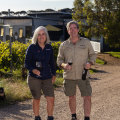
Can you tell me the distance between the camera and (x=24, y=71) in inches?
408

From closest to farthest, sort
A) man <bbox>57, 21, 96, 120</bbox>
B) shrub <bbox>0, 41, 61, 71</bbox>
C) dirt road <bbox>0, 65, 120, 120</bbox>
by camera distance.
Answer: man <bbox>57, 21, 96, 120</bbox> < dirt road <bbox>0, 65, 120, 120</bbox> < shrub <bbox>0, 41, 61, 71</bbox>

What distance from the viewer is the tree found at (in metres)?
23.2

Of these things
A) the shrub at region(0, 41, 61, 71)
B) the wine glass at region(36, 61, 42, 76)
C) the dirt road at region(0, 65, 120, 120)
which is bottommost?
the dirt road at region(0, 65, 120, 120)

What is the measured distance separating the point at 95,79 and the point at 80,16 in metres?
14.6

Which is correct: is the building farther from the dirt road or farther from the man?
the man

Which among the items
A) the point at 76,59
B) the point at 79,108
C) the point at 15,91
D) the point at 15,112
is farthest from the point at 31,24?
the point at 76,59

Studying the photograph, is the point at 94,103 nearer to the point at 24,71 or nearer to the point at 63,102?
the point at 63,102

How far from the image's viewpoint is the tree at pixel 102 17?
23250 millimetres

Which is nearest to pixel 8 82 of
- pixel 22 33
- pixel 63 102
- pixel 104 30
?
pixel 63 102

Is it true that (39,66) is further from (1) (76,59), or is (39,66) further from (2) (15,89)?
(2) (15,89)

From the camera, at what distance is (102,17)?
24312 mm

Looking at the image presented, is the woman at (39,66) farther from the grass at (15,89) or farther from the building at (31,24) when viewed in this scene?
the building at (31,24)

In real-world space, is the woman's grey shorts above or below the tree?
below

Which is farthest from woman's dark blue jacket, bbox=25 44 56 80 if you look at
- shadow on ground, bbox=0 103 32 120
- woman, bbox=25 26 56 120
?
shadow on ground, bbox=0 103 32 120
